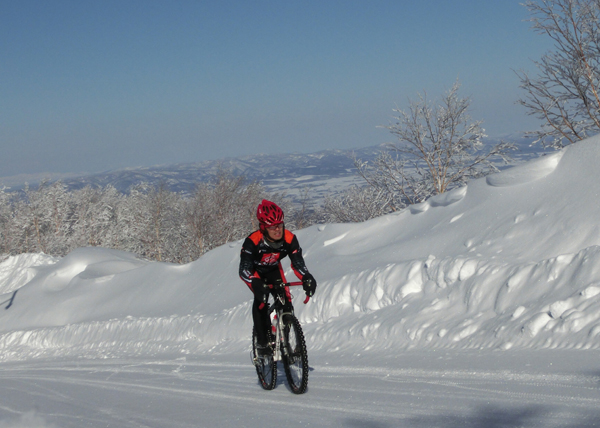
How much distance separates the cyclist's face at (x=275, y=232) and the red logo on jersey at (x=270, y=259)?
21cm

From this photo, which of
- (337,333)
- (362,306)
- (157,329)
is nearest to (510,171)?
(362,306)

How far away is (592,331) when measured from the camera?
5.06 m

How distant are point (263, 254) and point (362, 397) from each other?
176 cm

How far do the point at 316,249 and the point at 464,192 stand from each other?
4003 millimetres

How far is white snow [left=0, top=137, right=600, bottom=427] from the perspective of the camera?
14.8 ft

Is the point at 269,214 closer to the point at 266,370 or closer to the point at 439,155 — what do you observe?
the point at 266,370

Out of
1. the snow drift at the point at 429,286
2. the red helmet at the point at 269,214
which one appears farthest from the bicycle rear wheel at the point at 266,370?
the snow drift at the point at 429,286

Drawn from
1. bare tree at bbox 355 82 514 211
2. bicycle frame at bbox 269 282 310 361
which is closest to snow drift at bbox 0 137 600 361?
bicycle frame at bbox 269 282 310 361

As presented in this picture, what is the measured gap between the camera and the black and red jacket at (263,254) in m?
5.48

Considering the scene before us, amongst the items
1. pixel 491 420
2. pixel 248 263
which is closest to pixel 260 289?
pixel 248 263

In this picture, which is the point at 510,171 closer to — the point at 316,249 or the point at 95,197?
the point at 316,249

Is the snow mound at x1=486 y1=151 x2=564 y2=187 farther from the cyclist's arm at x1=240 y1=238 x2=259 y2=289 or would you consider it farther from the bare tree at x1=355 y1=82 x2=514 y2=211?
the bare tree at x1=355 y1=82 x2=514 y2=211

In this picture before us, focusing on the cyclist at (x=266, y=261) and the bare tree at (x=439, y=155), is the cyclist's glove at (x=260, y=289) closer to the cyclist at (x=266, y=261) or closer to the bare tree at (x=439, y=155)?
the cyclist at (x=266, y=261)

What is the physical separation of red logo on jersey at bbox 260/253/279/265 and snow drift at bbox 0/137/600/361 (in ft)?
7.59
